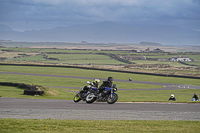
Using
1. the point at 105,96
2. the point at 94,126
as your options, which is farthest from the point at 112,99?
the point at 94,126

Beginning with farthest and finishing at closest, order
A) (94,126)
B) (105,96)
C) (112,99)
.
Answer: (105,96) → (112,99) → (94,126)

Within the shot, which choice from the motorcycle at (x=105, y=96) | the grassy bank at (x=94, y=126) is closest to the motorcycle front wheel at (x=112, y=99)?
the motorcycle at (x=105, y=96)

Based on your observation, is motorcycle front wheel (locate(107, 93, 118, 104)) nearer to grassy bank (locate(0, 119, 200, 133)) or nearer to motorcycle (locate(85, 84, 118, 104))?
motorcycle (locate(85, 84, 118, 104))

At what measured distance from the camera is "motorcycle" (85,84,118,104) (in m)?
21.9

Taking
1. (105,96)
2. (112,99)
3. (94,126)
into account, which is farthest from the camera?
(105,96)

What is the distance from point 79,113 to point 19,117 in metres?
3.57

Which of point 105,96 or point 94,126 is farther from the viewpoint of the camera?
point 105,96

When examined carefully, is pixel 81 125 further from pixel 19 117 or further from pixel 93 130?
pixel 19 117

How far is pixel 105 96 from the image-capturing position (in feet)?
73.2

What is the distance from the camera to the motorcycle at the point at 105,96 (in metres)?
21.9

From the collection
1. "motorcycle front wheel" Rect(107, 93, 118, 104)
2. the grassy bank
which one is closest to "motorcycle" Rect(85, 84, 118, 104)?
"motorcycle front wheel" Rect(107, 93, 118, 104)

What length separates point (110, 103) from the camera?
22.0m

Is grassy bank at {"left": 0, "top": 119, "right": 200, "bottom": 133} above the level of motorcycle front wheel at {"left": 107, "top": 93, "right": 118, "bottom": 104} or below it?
below

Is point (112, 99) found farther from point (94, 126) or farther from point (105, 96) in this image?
point (94, 126)
